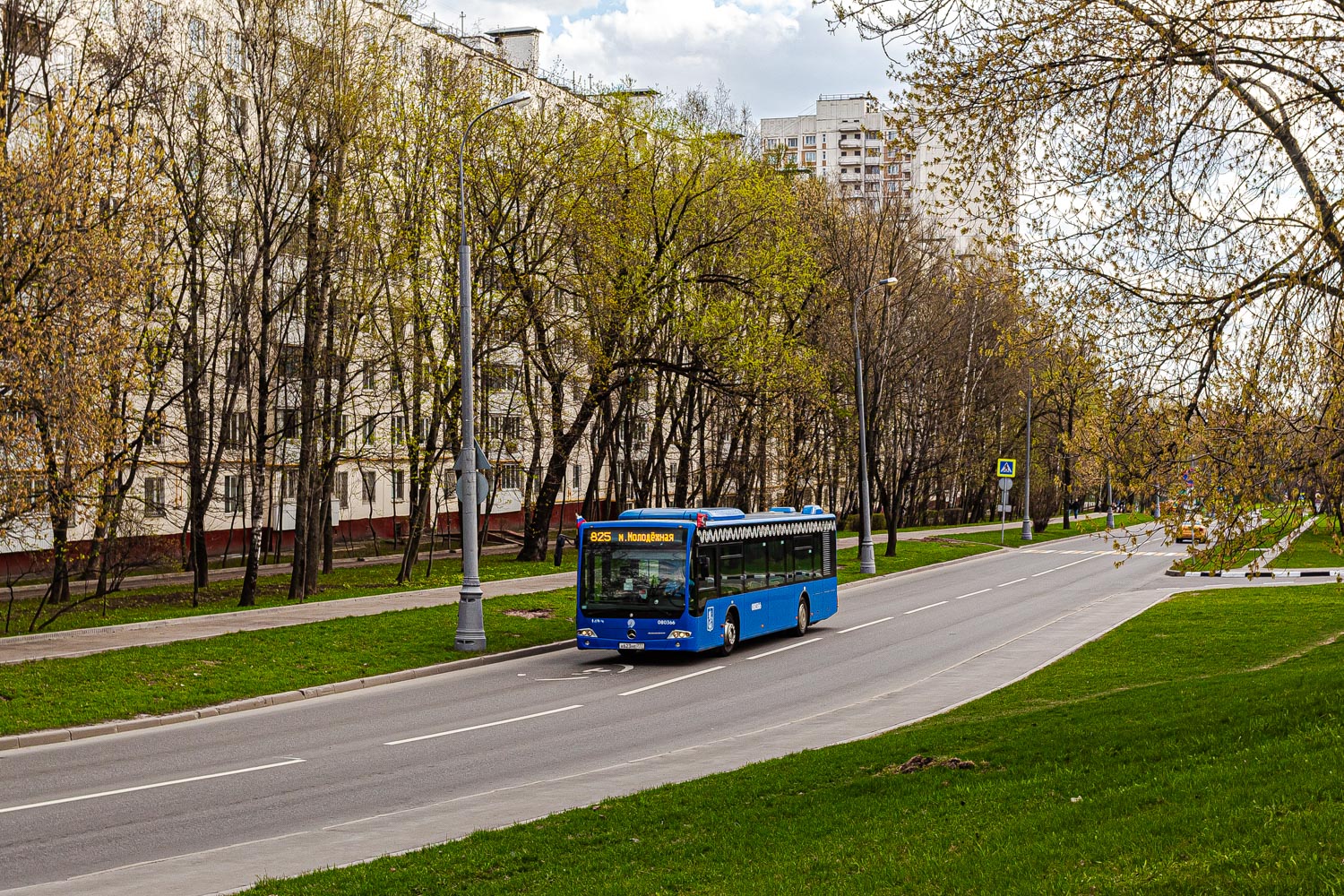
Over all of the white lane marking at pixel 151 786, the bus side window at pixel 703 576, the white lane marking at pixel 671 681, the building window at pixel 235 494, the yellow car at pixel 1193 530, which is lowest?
the white lane marking at pixel 671 681

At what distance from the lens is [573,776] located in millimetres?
13195

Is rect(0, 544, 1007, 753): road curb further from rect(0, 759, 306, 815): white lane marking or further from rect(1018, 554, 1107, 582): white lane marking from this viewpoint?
rect(1018, 554, 1107, 582): white lane marking

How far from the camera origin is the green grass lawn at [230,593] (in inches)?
1091

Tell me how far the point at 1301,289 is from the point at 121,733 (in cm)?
1467

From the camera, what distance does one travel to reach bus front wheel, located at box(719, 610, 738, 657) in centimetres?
2431

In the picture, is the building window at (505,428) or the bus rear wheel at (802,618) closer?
the bus rear wheel at (802,618)

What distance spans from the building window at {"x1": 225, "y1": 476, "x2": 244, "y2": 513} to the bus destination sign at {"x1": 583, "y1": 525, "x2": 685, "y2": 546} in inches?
569

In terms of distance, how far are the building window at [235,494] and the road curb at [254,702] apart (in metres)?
13.6

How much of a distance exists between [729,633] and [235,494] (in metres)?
30.6

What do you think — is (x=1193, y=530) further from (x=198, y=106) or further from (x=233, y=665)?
(x=198, y=106)

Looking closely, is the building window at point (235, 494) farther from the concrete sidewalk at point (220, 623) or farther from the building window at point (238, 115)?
the building window at point (238, 115)

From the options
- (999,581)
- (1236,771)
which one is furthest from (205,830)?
(999,581)

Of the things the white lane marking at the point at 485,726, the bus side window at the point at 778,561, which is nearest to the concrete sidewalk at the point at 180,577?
the bus side window at the point at 778,561

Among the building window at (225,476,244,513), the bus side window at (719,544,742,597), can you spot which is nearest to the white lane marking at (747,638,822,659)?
the bus side window at (719,544,742,597)
